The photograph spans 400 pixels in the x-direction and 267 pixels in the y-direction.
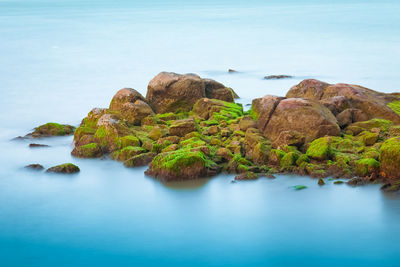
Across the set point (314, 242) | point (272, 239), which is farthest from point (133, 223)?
point (314, 242)

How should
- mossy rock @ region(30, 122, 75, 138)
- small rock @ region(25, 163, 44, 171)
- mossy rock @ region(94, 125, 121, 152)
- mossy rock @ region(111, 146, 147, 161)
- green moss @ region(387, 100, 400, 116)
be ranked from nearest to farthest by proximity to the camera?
small rock @ region(25, 163, 44, 171) < mossy rock @ region(111, 146, 147, 161) < mossy rock @ region(94, 125, 121, 152) < green moss @ region(387, 100, 400, 116) < mossy rock @ region(30, 122, 75, 138)

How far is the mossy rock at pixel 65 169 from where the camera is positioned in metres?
16.4

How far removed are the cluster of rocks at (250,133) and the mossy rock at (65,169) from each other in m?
1.09

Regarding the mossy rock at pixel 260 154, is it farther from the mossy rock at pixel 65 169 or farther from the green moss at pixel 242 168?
the mossy rock at pixel 65 169

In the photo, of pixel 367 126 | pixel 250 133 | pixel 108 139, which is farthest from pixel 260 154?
pixel 108 139

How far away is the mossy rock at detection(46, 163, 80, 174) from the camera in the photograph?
53.9 feet

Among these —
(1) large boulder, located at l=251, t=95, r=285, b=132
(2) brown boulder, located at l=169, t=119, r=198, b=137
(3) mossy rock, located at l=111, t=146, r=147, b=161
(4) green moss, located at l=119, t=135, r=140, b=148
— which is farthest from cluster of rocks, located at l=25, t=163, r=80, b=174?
(1) large boulder, located at l=251, t=95, r=285, b=132

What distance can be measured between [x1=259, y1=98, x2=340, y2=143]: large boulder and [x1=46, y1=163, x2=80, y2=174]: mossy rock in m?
5.73

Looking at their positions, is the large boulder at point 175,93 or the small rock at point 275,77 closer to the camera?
the large boulder at point 175,93

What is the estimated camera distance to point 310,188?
48.1 ft

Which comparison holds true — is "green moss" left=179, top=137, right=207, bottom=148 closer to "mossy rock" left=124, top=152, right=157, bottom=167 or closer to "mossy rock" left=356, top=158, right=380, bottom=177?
"mossy rock" left=124, top=152, right=157, bottom=167

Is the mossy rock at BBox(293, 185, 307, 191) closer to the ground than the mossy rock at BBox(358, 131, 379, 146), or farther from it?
closer to the ground

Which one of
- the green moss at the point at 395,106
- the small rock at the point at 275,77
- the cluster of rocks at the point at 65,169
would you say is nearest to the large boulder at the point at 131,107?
the cluster of rocks at the point at 65,169

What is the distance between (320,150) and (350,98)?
454 centimetres
